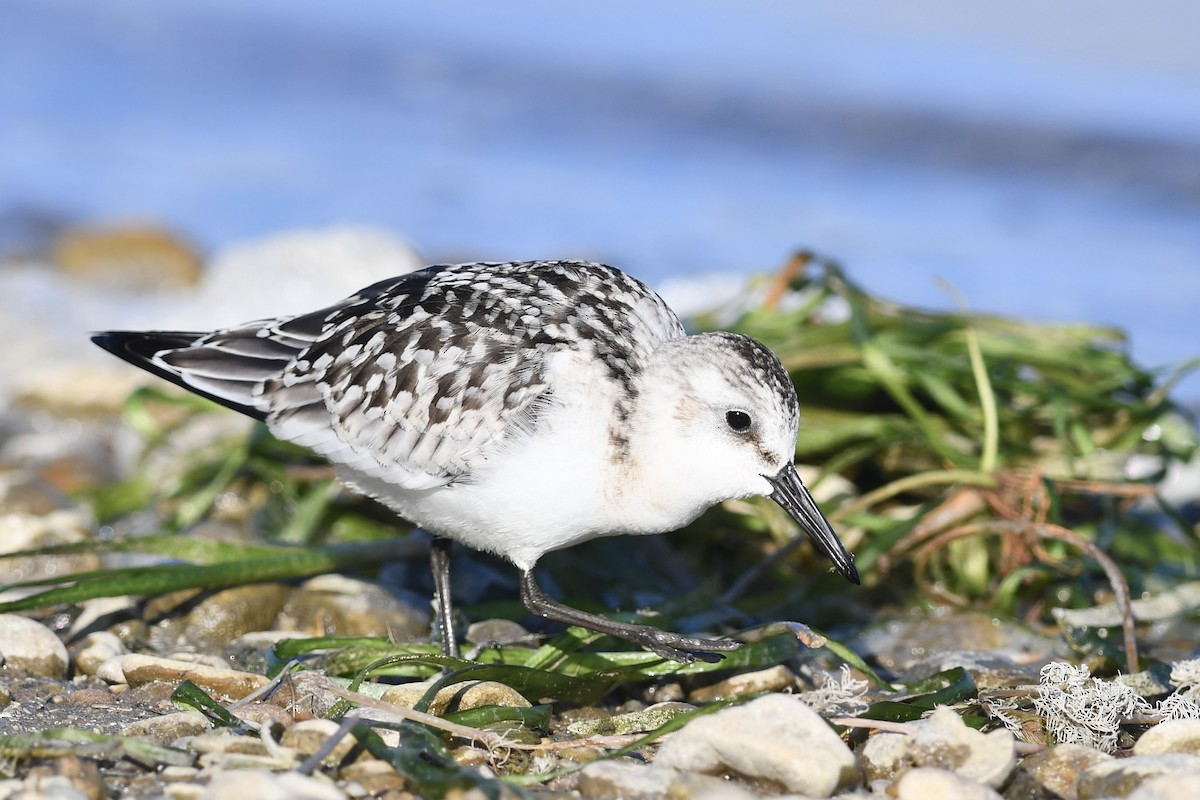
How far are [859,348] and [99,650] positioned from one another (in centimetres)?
322

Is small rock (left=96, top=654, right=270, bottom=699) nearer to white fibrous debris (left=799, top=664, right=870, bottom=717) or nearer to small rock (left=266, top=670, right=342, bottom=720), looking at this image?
small rock (left=266, top=670, right=342, bottom=720)

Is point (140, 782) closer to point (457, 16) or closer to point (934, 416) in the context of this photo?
point (934, 416)

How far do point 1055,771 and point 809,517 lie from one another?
40.0 inches

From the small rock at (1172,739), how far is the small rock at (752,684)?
44.1 inches

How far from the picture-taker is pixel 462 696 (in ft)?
13.4

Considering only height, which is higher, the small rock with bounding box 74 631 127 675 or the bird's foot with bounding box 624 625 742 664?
the bird's foot with bounding box 624 625 742 664

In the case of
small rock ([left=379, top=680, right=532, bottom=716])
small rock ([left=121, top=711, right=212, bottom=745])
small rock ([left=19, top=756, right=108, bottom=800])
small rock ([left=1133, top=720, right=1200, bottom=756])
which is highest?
small rock ([left=19, top=756, right=108, bottom=800])

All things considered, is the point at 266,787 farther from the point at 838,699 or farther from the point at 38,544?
the point at 38,544

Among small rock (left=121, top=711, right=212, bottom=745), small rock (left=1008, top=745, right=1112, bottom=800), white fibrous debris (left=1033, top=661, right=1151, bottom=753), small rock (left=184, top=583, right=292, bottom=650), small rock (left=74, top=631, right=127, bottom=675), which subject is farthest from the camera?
small rock (left=184, top=583, right=292, bottom=650)

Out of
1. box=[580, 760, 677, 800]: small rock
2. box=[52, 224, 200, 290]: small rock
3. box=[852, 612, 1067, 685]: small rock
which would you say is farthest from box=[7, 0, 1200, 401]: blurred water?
box=[580, 760, 677, 800]: small rock

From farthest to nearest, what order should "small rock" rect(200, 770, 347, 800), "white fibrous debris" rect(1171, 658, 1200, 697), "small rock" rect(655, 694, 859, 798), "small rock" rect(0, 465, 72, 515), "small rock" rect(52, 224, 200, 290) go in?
"small rock" rect(52, 224, 200, 290) < "small rock" rect(0, 465, 72, 515) < "white fibrous debris" rect(1171, 658, 1200, 697) < "small rock" rect(655, 694, 859, 798) < "small rock" rect(200, 770, 347, 800)

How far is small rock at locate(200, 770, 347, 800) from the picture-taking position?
2980 mm

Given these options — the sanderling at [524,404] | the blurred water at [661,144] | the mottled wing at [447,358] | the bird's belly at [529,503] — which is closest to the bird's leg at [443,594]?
the sanderling at [524,404]

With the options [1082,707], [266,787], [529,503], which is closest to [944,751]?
[1082,707]
